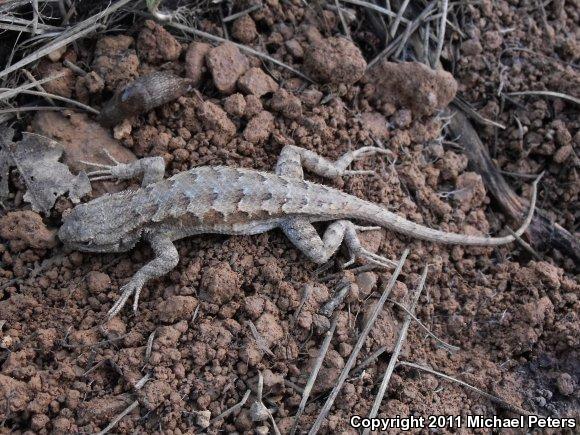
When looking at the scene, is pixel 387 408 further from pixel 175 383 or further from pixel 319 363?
pixel 175 383

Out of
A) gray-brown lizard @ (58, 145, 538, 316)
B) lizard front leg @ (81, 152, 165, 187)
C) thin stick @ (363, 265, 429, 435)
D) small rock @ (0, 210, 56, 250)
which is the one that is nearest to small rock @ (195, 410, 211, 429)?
thin stick @ (363, 265, 429, 435)

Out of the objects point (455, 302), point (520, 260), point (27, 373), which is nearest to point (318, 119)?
point (455, 302)

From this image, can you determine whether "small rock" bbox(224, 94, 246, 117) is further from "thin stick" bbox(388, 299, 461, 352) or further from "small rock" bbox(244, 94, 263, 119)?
"thin stick" bbox(388, 299, 461, 352)

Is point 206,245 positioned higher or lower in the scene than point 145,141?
lower

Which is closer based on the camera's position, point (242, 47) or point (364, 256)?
point (364, 256)

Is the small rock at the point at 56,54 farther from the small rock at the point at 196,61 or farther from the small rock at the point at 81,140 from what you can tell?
the small rock at the point at 196,61

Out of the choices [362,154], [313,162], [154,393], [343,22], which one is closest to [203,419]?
[154,393]

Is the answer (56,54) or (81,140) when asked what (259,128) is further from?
(56,54)
